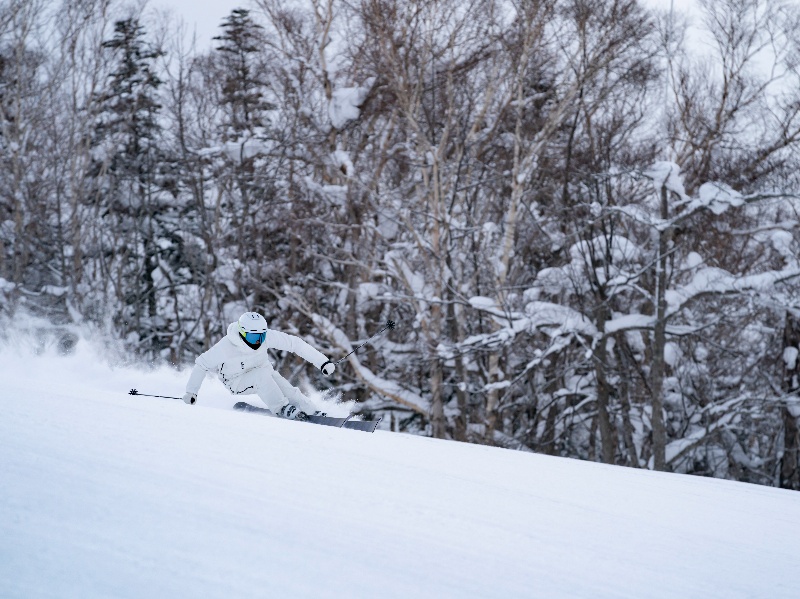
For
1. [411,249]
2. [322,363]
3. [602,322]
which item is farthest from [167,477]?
[411,249]

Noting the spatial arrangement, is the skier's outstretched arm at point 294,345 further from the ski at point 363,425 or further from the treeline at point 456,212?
the treeline at point 456,212

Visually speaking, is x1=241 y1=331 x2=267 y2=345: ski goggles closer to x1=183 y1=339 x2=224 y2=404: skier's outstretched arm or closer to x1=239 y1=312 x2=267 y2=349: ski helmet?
x1=239 y1=312 x2=267 y2=349: ski helmet

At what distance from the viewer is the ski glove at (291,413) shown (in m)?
7.60

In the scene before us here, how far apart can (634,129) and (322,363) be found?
12.7 m

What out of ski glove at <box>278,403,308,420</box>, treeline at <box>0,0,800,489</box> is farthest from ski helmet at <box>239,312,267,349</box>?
treeline at <box>0,0,800,489</box>

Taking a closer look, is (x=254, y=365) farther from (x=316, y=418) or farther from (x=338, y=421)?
(x=338, y=421)

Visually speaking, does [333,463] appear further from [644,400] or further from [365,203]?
[644,400]

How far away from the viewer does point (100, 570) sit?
218 centimetres

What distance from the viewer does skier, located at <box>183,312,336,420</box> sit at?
7.21 meters

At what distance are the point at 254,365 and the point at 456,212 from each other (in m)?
12.0

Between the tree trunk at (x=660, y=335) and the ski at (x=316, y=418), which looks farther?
the tree trunk at (x=660, y=335)

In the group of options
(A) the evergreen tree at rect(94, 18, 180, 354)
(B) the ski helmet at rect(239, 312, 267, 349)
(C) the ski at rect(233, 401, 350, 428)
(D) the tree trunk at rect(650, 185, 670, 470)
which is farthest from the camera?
(A) the evergreen tree at rect(94, 18, 180, 354)

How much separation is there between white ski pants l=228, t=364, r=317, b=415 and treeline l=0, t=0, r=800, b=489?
6.05 meters

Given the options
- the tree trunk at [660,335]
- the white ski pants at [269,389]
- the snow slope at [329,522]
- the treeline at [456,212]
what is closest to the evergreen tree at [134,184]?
the treeline at [456,212]
